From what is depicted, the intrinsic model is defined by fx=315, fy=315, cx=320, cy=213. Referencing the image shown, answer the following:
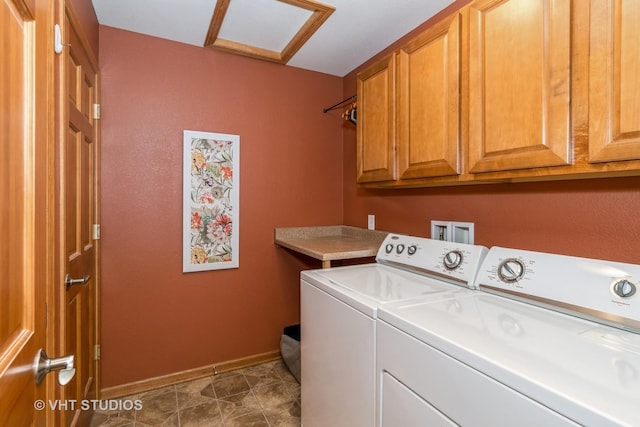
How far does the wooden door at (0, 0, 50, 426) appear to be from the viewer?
0.55 meters

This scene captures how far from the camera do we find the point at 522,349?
80 cm

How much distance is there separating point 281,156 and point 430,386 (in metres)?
1.99

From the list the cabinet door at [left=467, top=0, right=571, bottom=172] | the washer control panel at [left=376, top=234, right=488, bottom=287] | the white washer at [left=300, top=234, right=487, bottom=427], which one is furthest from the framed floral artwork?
the cabinet door at [left=467, top=0, right=571, bottom=172]

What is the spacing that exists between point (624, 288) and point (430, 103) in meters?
0.99

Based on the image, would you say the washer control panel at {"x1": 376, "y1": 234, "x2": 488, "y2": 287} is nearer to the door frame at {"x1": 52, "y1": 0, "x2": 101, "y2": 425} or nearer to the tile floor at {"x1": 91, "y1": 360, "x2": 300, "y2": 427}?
the tile floor at {"x1": 91, "y1": 360, "x2": 300, "y2": 427}

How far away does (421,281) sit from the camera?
4.81ft

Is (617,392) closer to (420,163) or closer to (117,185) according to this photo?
(420,163)

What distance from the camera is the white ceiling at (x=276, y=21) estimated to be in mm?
1761

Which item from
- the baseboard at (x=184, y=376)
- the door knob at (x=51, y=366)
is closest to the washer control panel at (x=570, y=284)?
the door knob at (x=51, y=366)

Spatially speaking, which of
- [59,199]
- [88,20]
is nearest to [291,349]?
[59,199]

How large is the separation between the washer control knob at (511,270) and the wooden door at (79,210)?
1.66 metres

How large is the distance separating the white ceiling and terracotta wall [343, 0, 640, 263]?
165 mm

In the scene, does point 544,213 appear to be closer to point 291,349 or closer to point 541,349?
point 541,349

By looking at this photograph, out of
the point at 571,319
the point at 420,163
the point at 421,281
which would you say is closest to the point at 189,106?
the point at 420,163
